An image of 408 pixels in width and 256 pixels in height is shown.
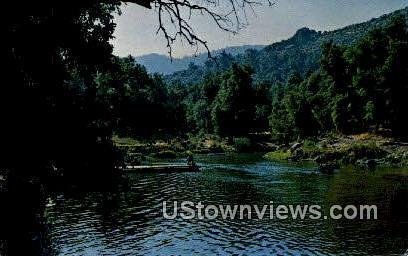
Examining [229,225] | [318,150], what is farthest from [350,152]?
[229,225]

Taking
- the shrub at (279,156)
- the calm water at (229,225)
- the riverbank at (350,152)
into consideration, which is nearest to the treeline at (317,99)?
the riverbank at (350,152)

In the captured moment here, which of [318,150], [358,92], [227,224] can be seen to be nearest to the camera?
[227,224]

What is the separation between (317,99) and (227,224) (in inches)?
3093

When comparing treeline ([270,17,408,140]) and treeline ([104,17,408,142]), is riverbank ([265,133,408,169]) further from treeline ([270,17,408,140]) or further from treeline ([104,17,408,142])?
treeline ([104,17,408,142])

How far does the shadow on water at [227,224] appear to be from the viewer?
1014 inches

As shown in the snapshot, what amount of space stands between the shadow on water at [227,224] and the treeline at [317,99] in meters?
29.3

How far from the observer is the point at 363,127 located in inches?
3723

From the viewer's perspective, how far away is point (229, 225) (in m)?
31.4

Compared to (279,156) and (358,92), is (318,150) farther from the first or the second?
(358,92)

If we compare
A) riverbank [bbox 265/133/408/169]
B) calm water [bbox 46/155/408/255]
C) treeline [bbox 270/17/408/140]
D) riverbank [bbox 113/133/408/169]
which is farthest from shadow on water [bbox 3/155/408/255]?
treeline [bbox 270/17/408/140]

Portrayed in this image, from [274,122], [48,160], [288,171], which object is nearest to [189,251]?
[48,160]

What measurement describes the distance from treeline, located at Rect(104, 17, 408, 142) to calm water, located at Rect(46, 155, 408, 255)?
96.9ft

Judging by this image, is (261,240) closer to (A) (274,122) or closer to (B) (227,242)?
(B) (227,242)

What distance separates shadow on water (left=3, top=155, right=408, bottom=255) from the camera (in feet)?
84.5
